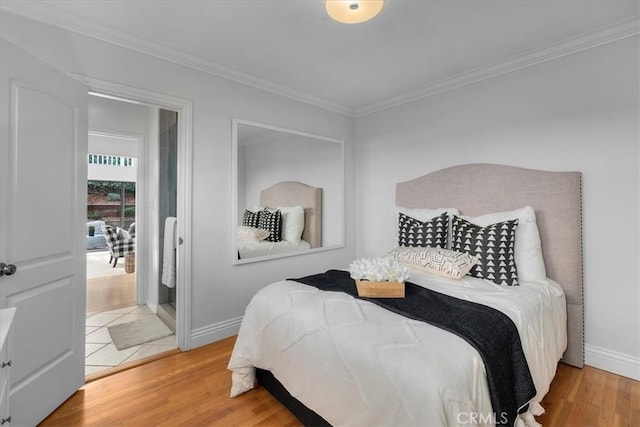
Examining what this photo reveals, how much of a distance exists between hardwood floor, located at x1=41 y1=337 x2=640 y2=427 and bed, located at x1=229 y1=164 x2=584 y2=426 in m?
0.13

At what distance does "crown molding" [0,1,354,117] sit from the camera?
183 centimetres

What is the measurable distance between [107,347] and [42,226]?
147cm

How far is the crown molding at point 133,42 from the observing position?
1.83 meters

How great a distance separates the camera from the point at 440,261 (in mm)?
2332

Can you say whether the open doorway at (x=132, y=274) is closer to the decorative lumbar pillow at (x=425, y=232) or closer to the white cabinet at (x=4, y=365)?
the white cabinet at (x=4, y=365)

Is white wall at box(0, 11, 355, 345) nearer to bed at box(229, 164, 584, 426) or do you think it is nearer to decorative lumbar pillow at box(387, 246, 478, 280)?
bed at box(229, 164, 584, 426)

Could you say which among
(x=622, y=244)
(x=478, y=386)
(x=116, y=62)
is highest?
(x=116, y=62)

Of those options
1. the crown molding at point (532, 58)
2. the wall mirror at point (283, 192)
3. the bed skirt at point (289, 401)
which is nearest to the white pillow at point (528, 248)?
the crown molding at point (532, 58)

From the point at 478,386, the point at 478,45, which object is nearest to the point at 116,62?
the point at 478,45

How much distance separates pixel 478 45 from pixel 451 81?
1.96 ft

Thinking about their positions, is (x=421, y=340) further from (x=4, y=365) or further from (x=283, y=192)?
(x=283, y=192)

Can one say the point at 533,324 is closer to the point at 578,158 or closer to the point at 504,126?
the point at 578,158

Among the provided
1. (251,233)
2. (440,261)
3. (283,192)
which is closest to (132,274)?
(251,233)

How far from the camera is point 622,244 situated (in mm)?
2129
